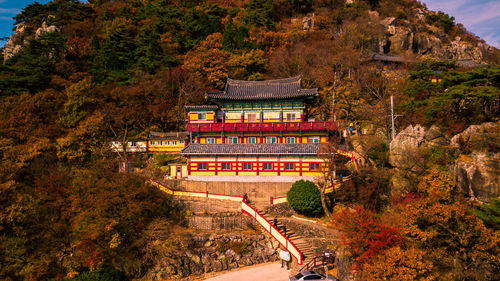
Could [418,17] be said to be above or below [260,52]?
above

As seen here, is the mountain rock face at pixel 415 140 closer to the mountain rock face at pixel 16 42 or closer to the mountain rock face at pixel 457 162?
the mountain rock face at pixel 457 162

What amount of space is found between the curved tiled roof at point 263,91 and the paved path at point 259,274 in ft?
63.2

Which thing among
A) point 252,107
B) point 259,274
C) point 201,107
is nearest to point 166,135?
point 201,107

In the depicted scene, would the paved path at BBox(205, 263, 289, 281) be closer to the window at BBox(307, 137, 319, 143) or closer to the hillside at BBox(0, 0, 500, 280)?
the hillside at BBox(0, 0, 500, 280)

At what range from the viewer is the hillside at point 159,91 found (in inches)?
888

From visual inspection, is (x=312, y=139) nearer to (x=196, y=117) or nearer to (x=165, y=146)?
(x=196, y=117)

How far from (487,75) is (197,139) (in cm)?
2773

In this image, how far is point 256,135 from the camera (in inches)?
1374

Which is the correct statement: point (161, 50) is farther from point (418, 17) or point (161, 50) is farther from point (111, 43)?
point (418, 17)

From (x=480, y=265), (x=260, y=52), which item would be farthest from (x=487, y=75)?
(x=260, y=52)

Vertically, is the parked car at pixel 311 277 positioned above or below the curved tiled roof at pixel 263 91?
below

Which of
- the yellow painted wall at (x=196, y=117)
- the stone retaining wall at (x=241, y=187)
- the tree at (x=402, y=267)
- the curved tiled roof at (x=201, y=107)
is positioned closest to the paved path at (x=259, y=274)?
the tree at (x=402, y=267)

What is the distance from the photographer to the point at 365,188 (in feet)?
84.2

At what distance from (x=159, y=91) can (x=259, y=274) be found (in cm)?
2976
